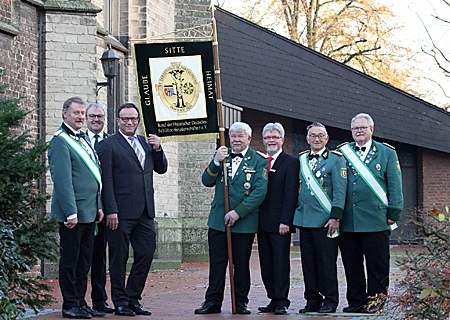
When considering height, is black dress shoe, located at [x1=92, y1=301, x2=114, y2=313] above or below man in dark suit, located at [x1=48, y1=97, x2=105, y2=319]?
below

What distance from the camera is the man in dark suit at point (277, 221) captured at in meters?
8.74

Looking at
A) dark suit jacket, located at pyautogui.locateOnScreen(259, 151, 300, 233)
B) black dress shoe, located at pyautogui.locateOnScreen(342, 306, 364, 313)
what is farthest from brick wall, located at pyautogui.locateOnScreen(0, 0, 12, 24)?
black dress shoe, located at pyautogui.locateOnScreen(342, 306, 364, 313)

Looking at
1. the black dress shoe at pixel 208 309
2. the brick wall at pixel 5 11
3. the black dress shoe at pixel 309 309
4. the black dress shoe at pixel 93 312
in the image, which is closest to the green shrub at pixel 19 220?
the black dress shoe at pixel 93 312

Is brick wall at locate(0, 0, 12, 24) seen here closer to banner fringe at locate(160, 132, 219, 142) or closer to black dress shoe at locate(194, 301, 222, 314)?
banner fringe at locate(160, 132, 219, 142)

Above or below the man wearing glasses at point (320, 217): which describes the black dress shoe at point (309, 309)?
below

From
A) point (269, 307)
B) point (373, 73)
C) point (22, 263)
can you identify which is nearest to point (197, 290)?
point (269, 307)

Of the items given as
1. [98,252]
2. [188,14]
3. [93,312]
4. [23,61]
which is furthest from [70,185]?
[188,14]

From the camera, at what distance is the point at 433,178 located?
26.3 m

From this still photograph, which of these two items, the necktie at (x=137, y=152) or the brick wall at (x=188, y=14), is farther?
the brick wall at (x=188, y=14)

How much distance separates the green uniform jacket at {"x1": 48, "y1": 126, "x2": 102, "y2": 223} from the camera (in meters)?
7.89

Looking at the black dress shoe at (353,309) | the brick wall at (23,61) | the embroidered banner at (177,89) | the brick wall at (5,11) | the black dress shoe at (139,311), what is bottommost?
the black dress shoe at (353,309)

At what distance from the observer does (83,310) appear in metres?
8.06

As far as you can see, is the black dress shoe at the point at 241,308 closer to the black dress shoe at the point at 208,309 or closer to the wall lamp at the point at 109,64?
the black dress shoe at the point at 208,309

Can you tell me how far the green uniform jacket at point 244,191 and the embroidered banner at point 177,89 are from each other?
0.53m
